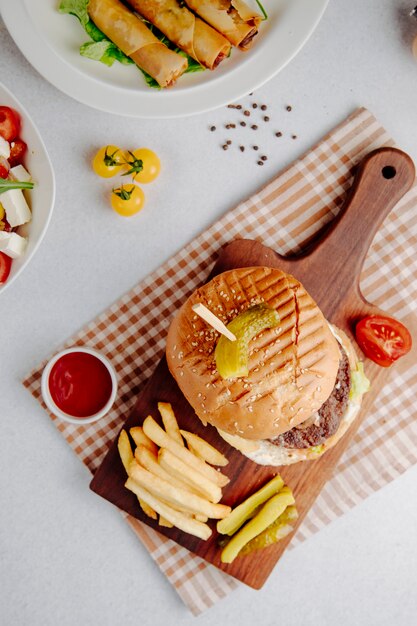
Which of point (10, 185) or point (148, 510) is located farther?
point (148, 510)

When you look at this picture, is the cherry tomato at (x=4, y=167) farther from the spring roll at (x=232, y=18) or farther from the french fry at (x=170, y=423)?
the french fry at (x=170, y=423)

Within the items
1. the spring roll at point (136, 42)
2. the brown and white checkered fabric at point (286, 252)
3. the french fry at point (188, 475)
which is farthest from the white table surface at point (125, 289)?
the french fry at point (188, 475)

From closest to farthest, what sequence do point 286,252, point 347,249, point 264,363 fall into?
point 264,363
point 347,249
point 286,252

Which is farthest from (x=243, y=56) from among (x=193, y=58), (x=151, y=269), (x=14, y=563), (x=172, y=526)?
(x=14, y=563)

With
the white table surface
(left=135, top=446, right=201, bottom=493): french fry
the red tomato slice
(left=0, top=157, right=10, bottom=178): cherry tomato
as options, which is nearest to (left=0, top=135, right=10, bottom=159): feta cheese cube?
(left=0, top=157, right=10, bottom=178): cherry tomato

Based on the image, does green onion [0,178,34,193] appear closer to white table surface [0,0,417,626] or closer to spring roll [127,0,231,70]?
white table surface [0,0,417,626]

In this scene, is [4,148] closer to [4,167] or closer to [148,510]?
[4,167]

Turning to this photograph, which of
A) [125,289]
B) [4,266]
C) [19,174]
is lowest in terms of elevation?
[125,289]

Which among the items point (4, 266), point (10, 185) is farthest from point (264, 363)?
point (10, 185)
